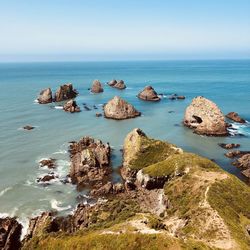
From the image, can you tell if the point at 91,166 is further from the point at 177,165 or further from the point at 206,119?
the point at 206,119

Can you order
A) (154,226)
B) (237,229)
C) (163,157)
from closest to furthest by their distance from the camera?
(154,226) < (237,229) < (163,157)

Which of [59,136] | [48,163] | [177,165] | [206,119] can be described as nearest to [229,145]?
[206,119]

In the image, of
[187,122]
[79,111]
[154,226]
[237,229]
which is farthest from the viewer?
[79,111]

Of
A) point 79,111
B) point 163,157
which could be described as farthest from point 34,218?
point 79,111

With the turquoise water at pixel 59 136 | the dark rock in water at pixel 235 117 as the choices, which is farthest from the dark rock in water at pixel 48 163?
the dark rock in water at pixel 235 117

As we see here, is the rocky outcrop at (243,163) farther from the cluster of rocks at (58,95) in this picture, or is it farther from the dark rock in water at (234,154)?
the cluster of rocks at (58,95)

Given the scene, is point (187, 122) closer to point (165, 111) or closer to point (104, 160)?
point (165, 111)
